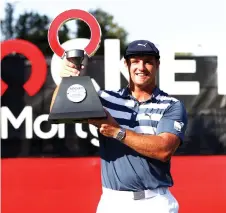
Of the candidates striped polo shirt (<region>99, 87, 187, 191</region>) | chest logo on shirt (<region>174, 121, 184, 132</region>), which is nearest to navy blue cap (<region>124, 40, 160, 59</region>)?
striped polo shirt (<region>99, 87, 187, 191</region>)

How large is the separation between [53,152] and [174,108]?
6.91 feet

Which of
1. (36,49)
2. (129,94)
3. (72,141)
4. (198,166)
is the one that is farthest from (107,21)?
(129,94)

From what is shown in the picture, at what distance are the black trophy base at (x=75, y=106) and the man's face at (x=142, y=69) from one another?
0.66 feet

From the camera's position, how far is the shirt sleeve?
2.09 meters

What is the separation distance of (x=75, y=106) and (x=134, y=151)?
12.6 inches

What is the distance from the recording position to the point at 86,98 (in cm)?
205

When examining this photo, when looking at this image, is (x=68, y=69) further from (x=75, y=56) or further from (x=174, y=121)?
(x=174, y=121)

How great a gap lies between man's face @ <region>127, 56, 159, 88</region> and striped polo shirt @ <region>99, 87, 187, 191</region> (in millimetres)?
83

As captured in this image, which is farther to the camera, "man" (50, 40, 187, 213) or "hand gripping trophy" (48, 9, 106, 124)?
"man" (50, 40, 187, 213)

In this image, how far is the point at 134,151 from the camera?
212 centimetres

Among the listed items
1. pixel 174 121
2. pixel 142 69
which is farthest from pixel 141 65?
pixel 174 121

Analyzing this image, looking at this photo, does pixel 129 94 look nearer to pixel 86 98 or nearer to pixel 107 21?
pixel 86 98

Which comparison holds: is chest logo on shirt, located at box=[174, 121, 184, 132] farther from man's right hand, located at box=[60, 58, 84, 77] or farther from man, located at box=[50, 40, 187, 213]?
man's right hand, located at box=[60, 58, 84, 77]

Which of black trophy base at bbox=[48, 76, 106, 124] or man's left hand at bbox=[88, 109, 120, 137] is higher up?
black trophy base at bbox=[48, 76, 106, 124]
